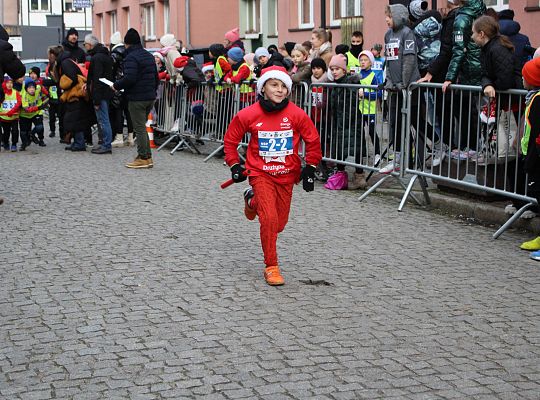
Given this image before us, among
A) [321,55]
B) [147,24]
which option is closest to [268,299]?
[321,55]

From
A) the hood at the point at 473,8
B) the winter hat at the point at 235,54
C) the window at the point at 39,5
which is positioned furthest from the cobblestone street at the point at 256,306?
the window at the point at 39,5

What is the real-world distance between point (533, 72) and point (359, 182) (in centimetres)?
446

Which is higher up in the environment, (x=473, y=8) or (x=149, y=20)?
(x=149, y=20)

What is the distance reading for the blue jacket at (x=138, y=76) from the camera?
51.1ft

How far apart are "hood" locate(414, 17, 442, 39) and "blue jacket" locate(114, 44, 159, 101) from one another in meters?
4.96

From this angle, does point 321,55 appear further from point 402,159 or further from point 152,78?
point 402,159

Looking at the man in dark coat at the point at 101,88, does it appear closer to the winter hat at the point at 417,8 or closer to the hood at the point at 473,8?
the winter hat at the point at 417,8

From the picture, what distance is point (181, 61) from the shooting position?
18.1m

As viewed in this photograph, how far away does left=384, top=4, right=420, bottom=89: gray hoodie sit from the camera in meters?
12.0

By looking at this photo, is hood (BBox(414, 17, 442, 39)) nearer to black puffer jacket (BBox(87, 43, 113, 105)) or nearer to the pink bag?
the pink bag

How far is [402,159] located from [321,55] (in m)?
3.87

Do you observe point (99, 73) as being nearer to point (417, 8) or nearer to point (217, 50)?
point (217, 50)

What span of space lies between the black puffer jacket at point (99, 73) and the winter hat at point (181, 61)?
1.13 meters

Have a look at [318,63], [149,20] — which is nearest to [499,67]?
[318,63]
